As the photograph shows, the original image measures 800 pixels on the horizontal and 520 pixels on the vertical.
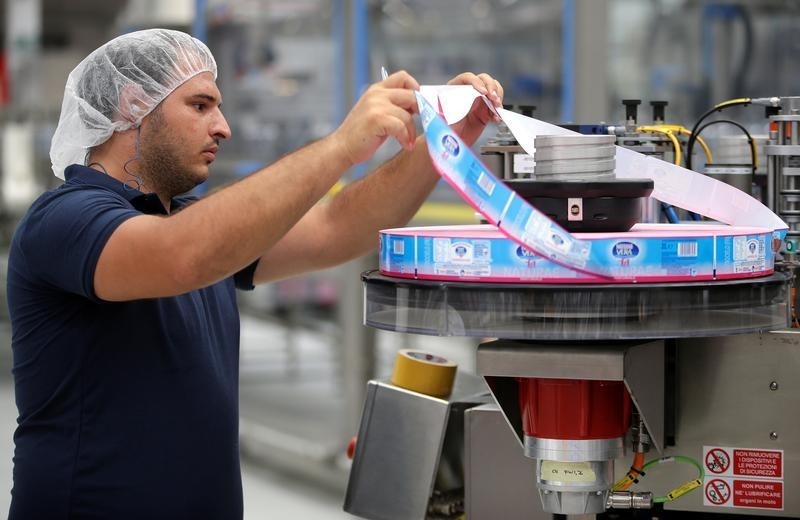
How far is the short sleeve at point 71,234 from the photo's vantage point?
160 cm

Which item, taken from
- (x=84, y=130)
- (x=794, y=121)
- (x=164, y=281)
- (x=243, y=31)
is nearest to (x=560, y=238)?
(x=794, y=121)

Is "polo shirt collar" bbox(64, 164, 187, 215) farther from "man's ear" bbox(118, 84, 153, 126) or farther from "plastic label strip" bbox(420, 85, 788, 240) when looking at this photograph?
"plastic label strip" bbox(420, 85, 788, 240)

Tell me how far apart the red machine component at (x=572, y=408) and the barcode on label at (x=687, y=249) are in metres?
0.20

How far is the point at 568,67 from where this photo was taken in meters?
3.24

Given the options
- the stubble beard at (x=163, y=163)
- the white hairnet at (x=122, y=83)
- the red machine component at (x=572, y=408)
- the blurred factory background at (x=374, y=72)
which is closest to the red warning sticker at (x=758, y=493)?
the red machine component at (x=572, y=408)

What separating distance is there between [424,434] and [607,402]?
0.36 metres

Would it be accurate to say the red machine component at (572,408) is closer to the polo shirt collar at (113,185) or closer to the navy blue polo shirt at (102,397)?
the navy blue polo shirt at (102,397)

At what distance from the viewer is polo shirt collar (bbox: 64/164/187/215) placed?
1.84 m

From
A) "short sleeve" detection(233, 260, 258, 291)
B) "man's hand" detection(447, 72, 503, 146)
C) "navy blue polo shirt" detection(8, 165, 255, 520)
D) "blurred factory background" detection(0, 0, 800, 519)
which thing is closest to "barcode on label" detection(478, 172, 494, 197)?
"man's hand" detection(447, 72, 503, 146)

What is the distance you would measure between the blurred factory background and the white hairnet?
138 centimetres

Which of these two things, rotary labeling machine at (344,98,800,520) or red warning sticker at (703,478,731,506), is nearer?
rotary labeling machine at (344,98,800,520)

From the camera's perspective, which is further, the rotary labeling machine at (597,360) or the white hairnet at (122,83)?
the white hairnet at (122,83)

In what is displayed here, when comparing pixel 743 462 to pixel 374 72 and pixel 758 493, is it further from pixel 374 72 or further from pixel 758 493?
pixel 374 72

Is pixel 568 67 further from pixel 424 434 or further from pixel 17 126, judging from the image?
pixel 17 126
